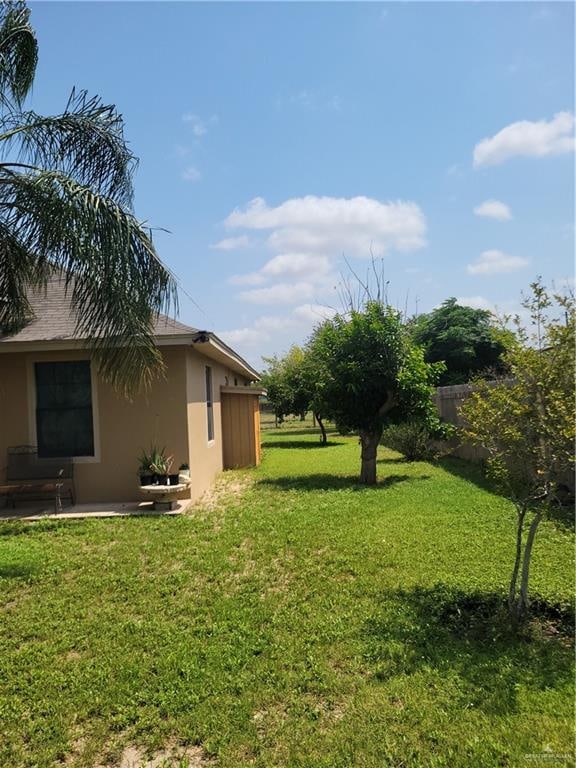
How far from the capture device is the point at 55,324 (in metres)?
9.17

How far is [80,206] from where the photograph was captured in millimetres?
5598

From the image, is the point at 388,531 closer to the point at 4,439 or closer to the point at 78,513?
the point at 78,513

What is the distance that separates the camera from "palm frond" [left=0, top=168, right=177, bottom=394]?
18.4ft

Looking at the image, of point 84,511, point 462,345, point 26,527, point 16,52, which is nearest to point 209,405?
point 84,511

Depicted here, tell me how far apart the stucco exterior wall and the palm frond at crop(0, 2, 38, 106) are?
4.06 m

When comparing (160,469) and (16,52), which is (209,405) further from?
(16,52)

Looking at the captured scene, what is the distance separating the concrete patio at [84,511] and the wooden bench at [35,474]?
17cm

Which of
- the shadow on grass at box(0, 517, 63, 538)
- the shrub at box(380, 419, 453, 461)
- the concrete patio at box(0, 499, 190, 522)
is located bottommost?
the shadow on grass at box(0, 517, 63, 538)

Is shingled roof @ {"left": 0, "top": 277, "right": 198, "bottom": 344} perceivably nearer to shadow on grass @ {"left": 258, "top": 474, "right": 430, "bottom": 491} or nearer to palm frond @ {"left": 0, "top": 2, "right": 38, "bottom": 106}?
palm frond @ {"left": 0, "top": 2, "right": 38, "bottom": 106}

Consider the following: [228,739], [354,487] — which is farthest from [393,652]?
[354,487]

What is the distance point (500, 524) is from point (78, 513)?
6.34m

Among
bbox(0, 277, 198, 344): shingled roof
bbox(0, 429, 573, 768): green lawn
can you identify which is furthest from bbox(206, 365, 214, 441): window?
bbox(0, 429, 573, 768): green lawn

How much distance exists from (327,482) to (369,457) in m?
1.06

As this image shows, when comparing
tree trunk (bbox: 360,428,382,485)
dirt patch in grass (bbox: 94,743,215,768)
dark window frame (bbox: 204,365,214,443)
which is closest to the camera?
dirt patch in grass (bbox: 94,743,215,768)
